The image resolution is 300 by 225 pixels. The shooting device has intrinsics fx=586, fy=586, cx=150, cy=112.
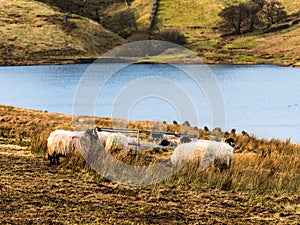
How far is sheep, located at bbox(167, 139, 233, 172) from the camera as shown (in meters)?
15.4

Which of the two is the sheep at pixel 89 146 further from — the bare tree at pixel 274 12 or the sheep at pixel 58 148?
the bare tree at pixel 274 12

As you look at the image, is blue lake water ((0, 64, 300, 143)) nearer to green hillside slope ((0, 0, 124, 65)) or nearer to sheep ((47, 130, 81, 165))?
sheep ((47, 130, 81, 165))

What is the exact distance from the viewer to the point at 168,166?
50.5ft

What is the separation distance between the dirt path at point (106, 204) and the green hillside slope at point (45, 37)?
343 feet

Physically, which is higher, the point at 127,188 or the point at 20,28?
the point at 20,28

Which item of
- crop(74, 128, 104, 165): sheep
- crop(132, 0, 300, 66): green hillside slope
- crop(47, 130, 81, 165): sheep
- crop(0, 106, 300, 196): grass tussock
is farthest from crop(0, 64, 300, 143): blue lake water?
crop(132, 0, 300, 66): green hillside slope

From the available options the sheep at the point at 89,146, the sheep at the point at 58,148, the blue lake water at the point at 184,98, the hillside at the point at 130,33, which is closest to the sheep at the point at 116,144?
the sheep at the point at 89,146

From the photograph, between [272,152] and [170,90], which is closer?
[272,152]

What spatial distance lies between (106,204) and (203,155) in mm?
4152

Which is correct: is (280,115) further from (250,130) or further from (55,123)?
(55,123)

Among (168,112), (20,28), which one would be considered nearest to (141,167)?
(168,112)

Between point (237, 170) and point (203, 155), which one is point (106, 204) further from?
point (237, 170)

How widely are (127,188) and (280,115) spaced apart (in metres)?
34.1

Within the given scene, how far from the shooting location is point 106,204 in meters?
12.1
